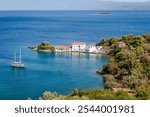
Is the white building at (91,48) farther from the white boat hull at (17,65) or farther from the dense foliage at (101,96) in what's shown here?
the dense foliage at (101,96)

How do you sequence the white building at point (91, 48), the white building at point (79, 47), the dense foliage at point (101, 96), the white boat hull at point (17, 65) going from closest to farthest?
the dense foliage at point (101, 96) → the white boat hull at point (17, 65) → the white building at point (91, 48) → the white building at point (79, 47)

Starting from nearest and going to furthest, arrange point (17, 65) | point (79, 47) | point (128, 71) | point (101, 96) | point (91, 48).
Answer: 1. point (101, 96)
2. point (128, 71)
3. point (17, 65)
4. point (91, 48)
5. point (79, 47)

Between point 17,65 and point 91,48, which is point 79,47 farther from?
point 17,65

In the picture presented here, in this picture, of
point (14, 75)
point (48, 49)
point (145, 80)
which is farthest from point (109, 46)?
point (145, 80)

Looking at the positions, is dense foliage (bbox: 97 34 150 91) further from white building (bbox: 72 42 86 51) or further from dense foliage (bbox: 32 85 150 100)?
white building (bbox: 72 42 86 51)

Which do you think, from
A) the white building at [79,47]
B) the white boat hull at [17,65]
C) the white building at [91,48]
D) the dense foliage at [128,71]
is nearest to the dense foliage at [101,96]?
the dense foliage at [128,71]

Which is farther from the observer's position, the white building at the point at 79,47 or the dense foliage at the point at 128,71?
the white building at the point at 79,47

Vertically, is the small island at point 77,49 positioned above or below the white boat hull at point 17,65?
above

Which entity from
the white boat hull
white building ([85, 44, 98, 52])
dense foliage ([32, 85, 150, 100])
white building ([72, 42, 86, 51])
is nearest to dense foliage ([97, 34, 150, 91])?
dense foliage ([32, 85, 150, 100])

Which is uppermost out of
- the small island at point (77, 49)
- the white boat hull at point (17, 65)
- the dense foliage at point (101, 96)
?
the small island at point (77, 49)

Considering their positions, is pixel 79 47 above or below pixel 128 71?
above

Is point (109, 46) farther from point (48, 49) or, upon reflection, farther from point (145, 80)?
point (145, 80)

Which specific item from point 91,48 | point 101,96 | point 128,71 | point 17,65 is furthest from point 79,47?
point 101,96
